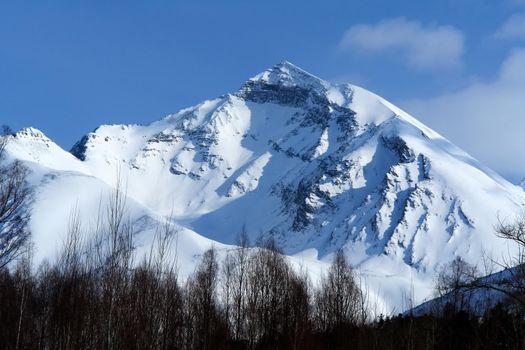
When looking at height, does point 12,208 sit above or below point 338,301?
below

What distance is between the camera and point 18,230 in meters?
17.0

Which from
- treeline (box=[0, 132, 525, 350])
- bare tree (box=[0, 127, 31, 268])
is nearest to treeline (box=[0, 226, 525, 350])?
treeline (box=[0, 132, 525, 350])

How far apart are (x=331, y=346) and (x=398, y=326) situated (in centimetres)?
1041

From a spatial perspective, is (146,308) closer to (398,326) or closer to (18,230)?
(18,230)

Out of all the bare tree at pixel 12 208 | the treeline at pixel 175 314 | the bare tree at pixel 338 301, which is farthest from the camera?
the bare tree at pixel 338 301

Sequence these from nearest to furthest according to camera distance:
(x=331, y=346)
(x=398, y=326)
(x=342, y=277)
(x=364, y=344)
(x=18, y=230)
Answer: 1. (x=18, y=230)
2. (x=364, y=344)
3. (x=331, y=346)
4. (x=398, y=326)
5. (x=342, y=277)

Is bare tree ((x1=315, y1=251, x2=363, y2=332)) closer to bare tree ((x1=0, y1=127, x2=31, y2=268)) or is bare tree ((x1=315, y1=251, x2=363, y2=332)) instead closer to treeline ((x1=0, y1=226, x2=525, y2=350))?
treeline ((x1=0, y1=226, x2=525, y2=350))

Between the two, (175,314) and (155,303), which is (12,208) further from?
(175,314)

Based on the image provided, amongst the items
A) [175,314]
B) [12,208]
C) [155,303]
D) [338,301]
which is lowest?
[155,303]

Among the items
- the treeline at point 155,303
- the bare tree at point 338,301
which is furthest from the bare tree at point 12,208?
the bare tree at point 338,301

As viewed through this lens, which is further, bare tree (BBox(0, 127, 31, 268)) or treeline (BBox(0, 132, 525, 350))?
treeline (BBox(0, 132, 525, 350))

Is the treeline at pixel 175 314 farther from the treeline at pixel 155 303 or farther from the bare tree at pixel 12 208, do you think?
the bare tree at pixel 12 208

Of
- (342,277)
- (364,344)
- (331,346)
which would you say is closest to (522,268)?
(364,344)

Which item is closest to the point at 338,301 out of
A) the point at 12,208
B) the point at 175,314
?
the point at 175,314
